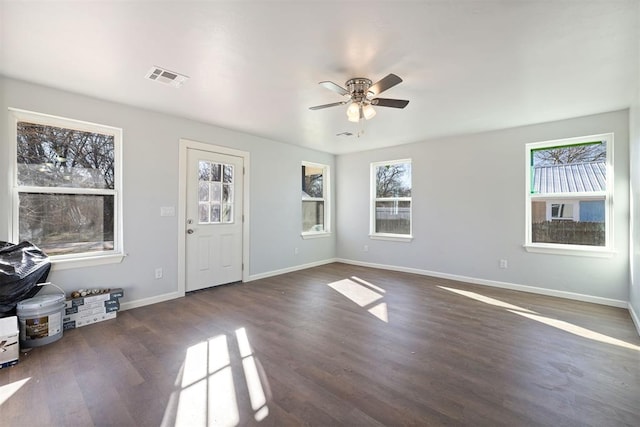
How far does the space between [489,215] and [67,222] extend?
5565 mm

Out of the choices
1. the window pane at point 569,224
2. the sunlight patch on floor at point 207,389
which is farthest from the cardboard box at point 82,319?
the window pane at point 569,224

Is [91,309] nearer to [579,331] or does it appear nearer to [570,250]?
[579,331]

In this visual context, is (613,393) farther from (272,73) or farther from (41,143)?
(41,143)

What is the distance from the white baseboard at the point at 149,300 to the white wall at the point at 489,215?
3616mm

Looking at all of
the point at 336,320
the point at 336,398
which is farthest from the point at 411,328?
the point at 336,398

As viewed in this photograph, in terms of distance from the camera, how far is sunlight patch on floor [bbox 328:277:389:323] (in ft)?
11.2

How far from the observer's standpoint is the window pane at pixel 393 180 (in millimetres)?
5520

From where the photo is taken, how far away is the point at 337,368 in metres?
2.20

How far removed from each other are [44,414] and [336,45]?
306cm

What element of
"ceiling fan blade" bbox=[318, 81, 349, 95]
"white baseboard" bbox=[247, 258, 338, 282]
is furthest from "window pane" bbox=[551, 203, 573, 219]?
"white baseboard" bbox=[247, 258, 338, 282]

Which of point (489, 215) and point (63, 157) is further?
point (489, 215)

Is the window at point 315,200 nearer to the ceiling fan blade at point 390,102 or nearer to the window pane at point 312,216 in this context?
the window pane at point 312,216

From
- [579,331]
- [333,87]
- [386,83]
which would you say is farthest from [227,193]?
[579,331]

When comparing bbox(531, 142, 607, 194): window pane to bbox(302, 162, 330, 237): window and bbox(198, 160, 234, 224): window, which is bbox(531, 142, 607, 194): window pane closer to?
bbox(302, 162, 330, 237): window
